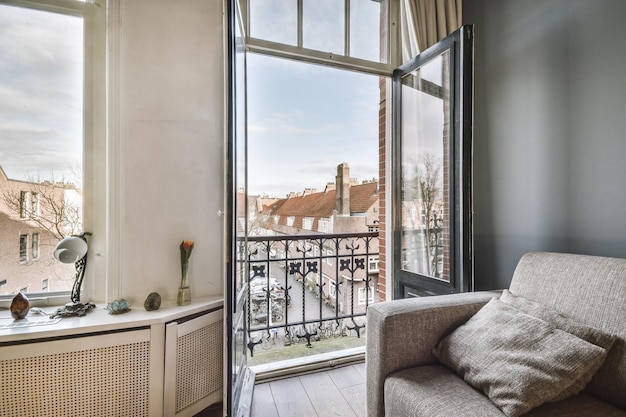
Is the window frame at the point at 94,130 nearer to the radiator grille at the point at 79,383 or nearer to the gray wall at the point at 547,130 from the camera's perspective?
the radiator grille at the point at 79,383

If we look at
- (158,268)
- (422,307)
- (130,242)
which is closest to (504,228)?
(422,307)

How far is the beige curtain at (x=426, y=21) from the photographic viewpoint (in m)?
1.99

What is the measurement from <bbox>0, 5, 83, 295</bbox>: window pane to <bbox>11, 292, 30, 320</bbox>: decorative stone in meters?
0.18

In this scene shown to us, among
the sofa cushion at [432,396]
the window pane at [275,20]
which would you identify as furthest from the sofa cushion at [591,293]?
the window pane at [275,20]

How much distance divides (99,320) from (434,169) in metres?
2.13

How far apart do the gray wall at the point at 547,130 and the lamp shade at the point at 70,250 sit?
8.18 ft

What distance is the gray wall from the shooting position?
4.46 feet

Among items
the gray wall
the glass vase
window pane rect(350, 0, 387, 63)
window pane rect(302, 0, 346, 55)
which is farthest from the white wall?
the gray wall

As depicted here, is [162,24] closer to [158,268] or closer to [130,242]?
[130,242]

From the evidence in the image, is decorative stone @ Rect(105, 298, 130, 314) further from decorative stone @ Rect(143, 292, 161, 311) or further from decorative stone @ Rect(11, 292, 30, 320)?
decorative stone @ Rect(11, 292, 30, 320)

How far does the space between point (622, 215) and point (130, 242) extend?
254 centimetres

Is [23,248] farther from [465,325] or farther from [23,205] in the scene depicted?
[465,325]

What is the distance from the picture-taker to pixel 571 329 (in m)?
1.02

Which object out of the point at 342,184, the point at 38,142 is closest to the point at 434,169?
the point at 342,184
